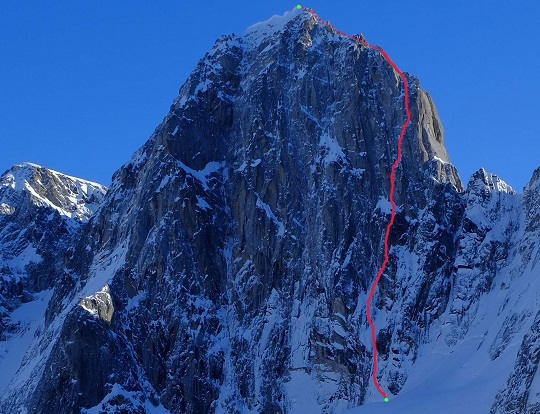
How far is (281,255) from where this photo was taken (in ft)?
475

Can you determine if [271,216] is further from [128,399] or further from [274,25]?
[274,25]

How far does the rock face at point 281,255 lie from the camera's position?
131875 millimetres

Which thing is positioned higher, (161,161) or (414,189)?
(161,161)

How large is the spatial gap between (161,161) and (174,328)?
25267 mm

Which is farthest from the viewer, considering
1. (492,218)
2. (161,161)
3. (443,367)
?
(161,161)

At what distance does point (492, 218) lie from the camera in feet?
450

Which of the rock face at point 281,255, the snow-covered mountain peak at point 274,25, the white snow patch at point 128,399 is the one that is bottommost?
the white snow patch at point 128,399

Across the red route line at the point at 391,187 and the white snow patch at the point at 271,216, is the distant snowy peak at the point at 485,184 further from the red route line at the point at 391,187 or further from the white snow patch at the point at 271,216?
the white snow patch at the point at 271,216

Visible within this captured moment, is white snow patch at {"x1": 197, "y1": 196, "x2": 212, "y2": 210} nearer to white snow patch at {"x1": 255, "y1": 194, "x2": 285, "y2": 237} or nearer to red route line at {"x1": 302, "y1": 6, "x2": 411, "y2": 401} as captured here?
white snow patch at {"x1": 255, "y1": 194, "x2": 285, "y2": 237}

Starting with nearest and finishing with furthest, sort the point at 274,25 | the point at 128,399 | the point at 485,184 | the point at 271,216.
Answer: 1. the point at 128,399
2. the point at 485,184
3. the point at 271,216
4. the point at 274,25

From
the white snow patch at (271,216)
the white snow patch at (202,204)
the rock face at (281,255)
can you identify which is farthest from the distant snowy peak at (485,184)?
the white snow patch at (202,204)

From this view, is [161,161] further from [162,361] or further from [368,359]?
[368,359]

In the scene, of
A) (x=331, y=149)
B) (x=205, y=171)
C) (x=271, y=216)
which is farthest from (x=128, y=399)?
(x=331, y=149)

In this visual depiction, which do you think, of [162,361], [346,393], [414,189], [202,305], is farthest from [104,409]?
[414,189]
